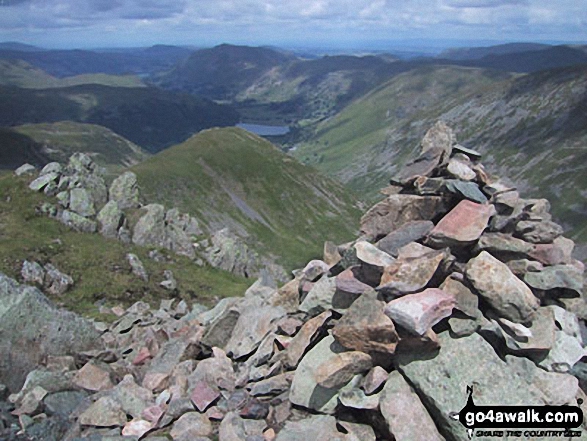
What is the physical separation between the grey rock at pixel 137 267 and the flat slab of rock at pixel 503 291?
117 feet

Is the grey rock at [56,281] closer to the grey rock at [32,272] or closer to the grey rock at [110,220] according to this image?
the grey rock at [32,272]

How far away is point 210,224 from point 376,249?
164234 millimetres

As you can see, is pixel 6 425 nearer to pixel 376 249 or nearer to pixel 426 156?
pixel 376 249

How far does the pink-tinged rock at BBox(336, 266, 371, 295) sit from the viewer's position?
652 inches

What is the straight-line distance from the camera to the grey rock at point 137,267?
44.9 metres

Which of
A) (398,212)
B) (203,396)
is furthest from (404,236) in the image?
(203,396)

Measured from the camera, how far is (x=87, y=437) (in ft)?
49.8

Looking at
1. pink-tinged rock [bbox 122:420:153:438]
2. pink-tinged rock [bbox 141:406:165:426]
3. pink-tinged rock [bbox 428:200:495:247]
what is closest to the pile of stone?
pink-tinged rock [bbox 141:406:165:426]

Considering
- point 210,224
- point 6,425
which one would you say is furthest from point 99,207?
point 210,224

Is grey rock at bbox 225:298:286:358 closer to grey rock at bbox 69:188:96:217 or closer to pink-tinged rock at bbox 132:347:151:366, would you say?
pink-tinged rock at bbox 132:347:151:366

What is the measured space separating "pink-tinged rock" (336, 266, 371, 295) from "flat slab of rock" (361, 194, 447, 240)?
8.79ft

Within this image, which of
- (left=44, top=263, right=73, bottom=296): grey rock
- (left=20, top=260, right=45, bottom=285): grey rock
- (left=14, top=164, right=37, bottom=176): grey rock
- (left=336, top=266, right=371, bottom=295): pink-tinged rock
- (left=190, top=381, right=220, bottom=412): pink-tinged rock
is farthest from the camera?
(left=14, top=164, right=37, bottom=176): grey rock

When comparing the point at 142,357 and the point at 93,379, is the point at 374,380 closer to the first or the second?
the point at 93,379

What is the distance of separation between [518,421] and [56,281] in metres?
36.6
